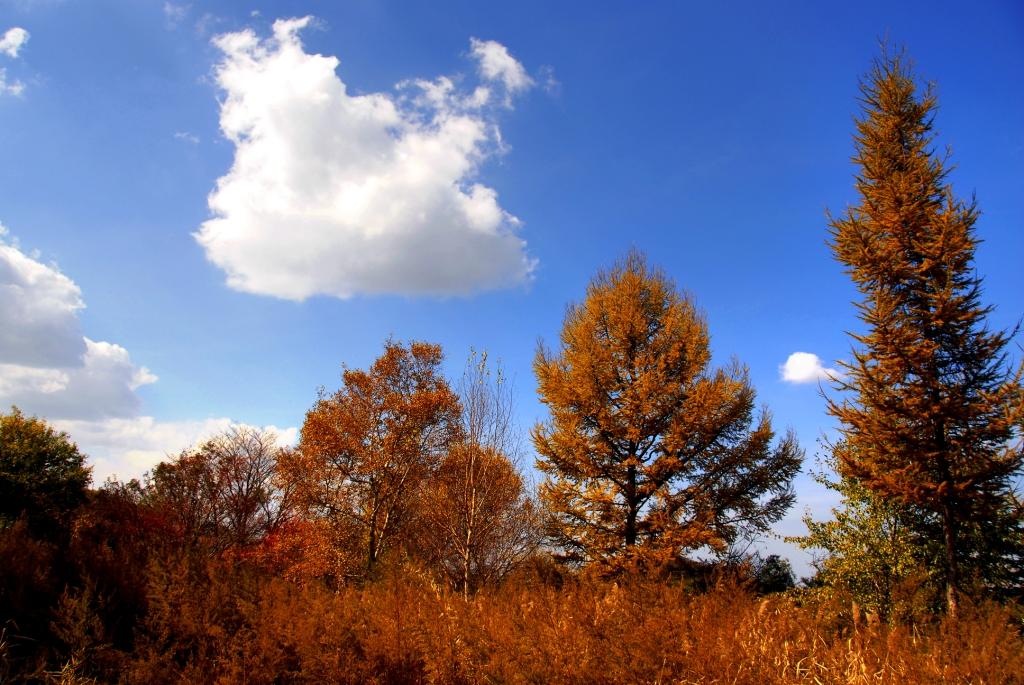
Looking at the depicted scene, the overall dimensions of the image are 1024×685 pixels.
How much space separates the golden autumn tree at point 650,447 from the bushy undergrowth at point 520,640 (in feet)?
31.7

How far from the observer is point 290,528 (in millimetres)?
21141

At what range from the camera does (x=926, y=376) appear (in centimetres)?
1152

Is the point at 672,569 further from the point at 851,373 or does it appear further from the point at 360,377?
the point at 360,377

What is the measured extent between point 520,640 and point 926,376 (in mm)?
11352

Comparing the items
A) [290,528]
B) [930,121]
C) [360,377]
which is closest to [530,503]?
[360,377]

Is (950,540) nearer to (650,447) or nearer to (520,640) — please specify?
(650,447)

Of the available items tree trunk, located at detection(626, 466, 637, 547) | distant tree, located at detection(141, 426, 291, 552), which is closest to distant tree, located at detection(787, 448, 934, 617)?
tree trunk, located at detection(626, 466, 637, 547)

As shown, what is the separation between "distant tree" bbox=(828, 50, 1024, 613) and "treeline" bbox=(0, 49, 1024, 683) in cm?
6

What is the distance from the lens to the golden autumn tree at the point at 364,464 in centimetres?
1898

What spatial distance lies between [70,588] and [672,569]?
12955mm

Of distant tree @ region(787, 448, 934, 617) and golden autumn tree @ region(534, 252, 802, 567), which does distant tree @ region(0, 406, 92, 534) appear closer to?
golden autumn tree @ region(534, 252, 802, 567)

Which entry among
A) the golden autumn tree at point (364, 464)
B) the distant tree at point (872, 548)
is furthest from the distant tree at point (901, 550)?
the golden autumn tree at point (364, 464)

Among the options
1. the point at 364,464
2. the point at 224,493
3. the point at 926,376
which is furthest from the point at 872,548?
the point at 224,493

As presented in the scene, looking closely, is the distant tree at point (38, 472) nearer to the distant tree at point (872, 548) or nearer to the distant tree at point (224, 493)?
the distant tree at point (224, 493)
